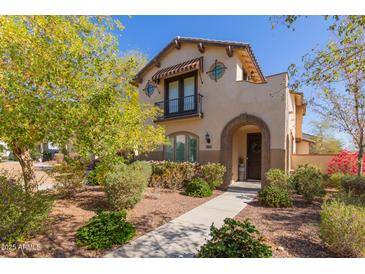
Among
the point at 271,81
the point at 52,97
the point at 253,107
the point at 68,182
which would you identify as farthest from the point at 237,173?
the point at 52,97

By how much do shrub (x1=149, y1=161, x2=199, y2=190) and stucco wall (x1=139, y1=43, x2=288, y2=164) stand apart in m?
1.55

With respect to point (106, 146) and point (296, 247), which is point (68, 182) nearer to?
point (106, 146)

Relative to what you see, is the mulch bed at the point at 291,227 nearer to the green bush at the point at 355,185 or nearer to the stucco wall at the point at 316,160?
the green bush at the point at 355,185

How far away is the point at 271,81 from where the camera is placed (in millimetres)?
9688

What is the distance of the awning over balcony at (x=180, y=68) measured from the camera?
11.7 meters

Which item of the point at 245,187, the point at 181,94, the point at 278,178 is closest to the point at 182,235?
the point at 278,178

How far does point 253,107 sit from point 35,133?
929 centimetres

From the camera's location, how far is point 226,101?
11.1 metres

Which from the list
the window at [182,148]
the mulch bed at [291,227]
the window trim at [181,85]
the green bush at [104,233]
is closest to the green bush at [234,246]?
the mulch bed at [291,227]

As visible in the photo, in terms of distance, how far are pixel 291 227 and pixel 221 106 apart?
7290mm

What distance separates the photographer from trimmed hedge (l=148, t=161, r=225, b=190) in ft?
33.1

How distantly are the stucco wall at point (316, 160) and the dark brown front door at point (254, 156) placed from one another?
3368 mm

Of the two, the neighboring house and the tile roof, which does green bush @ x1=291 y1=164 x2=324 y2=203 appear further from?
the tile roof

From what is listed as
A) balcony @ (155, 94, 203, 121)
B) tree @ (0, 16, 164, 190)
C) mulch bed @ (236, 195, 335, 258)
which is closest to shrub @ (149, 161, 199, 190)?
balcony @ (155, 94, 203, 121)
